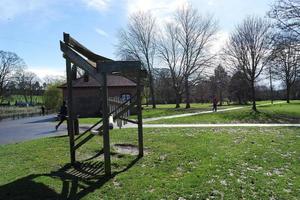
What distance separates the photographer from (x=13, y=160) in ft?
30.0

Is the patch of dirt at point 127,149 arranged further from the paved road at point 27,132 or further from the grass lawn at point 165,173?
the paved road at point 27,132

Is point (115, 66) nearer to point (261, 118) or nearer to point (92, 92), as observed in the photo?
point (261, 118)

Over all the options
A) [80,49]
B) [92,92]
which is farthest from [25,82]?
[80,49]

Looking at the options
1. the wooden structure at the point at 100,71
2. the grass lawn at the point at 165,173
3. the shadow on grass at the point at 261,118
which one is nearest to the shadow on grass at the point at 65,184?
the grass lawn at the point at 165,173

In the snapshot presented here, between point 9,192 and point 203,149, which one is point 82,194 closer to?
point 9,192

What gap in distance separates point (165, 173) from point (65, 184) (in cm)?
215

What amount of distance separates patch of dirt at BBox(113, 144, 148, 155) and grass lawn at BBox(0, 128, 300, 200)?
24 cm

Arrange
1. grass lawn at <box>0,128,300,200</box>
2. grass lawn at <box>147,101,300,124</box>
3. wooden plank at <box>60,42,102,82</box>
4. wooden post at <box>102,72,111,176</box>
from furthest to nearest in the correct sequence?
grass lawn at <box>147,101,300,124</box> < wooden plank at <box>60,42,102,82</box> < wooden post at <box>102,72,111,176</box> < grass lawn at <box>0,128,300,200</box>

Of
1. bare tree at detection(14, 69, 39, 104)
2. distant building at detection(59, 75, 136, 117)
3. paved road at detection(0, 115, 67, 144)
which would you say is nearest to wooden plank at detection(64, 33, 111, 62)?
paved road at detection(0, 115, 67, 144)

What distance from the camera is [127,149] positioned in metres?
10.6

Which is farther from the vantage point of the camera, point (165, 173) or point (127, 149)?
point (127, 149)

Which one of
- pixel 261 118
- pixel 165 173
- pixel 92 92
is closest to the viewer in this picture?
pixel 165 173

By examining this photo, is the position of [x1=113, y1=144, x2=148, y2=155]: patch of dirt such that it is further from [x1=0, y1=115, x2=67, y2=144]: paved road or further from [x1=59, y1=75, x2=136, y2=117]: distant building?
[x1=59, y1=75, x2=136, y2=117]: distant building

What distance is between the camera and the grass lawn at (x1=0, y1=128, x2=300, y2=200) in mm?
6039
